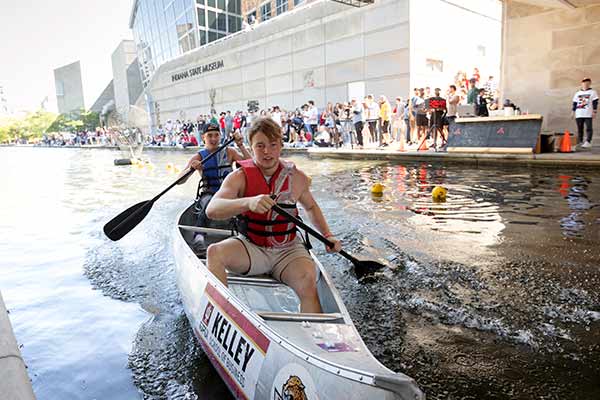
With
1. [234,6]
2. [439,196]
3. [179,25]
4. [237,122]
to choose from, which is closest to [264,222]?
[439,196]

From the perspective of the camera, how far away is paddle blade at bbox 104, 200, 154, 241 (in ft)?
16.4

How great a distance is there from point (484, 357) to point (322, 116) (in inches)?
686

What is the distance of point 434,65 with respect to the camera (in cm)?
2155

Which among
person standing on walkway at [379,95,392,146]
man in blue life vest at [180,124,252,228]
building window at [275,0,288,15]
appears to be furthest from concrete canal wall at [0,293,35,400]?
building window at [275,0,288,15]

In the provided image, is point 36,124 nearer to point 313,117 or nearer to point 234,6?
point 234,6

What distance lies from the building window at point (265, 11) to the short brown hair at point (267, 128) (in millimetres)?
35351

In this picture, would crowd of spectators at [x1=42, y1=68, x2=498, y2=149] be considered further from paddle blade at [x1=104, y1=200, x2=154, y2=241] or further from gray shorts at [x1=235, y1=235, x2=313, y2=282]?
gray shorts at [x1=235, y1=235, x2=313, y2=282]

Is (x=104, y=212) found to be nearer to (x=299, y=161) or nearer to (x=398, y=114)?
(x=299, y=161)

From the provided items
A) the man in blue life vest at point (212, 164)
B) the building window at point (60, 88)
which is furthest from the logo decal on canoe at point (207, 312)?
the building window at point (60, 88)

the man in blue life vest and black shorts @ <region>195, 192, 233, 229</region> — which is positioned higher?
the man in blue life vest

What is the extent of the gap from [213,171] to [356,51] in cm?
1914

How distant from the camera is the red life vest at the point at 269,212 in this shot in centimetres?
312

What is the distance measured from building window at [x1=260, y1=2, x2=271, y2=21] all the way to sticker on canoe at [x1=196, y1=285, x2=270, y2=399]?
36052mm

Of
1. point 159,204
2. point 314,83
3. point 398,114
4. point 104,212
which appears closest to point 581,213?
point 159,204
